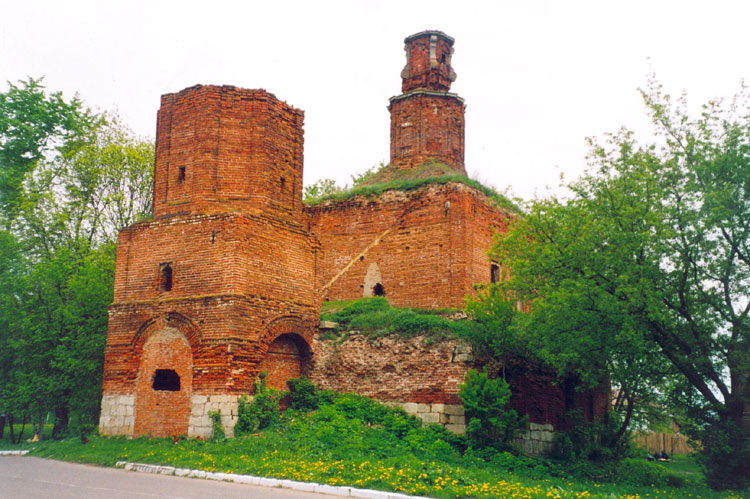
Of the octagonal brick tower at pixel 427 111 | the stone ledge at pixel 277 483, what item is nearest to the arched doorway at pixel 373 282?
the octagonal brick tower at pixel 427 111

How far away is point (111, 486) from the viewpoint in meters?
10.8

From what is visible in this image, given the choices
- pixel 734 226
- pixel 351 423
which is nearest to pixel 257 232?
pixel 351 423

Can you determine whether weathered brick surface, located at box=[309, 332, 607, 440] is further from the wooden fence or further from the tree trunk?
the wooden fence

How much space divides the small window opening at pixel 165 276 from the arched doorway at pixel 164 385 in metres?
1.08

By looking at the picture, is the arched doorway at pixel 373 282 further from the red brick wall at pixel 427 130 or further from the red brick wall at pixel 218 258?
the red brick wall at pixel 427 130

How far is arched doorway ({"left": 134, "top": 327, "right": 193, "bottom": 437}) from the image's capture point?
15133 mm

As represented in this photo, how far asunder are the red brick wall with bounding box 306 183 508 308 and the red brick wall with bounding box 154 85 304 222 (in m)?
2.70

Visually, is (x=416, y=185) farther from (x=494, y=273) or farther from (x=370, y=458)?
(x=370, y=458)

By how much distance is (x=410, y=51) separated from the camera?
23.4 m

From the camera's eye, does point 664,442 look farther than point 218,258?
Yes

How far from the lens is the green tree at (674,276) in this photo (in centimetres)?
1330

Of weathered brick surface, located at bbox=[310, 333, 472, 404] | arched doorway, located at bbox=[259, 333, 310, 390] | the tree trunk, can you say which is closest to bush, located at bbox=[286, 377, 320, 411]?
arched doorway, located at bbox=[259, 333, 310, 390]

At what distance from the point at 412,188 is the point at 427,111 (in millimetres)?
3599

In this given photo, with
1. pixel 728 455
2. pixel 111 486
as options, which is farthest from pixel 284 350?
pixel 728 455
